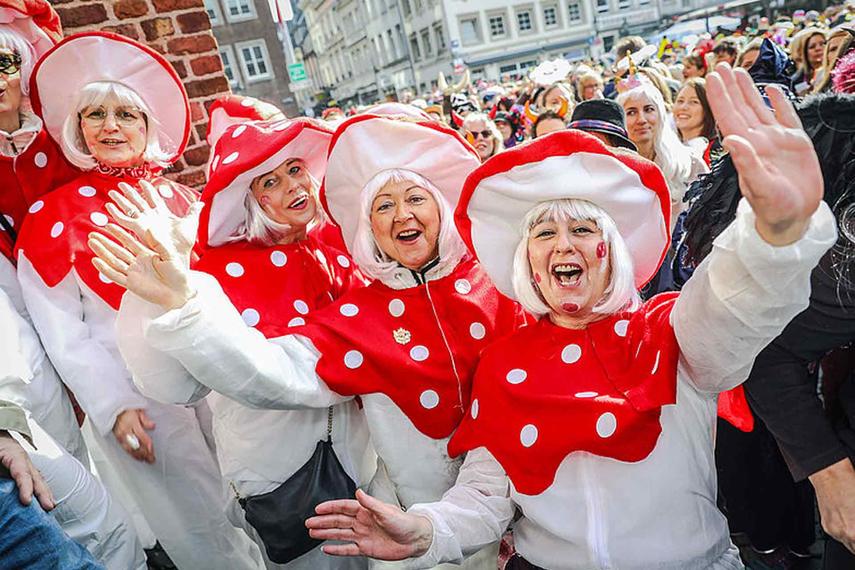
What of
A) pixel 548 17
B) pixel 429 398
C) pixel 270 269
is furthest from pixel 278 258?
pixel 548 17

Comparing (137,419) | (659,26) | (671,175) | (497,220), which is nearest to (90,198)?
(137,419)

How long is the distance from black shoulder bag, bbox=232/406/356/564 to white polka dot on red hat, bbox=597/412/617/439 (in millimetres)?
818

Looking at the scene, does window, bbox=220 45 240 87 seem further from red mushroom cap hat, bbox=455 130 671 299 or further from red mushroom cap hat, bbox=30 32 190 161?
red mushroom cap hat, bbox=455 130 671 299

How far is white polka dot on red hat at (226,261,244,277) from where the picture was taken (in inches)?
70.2

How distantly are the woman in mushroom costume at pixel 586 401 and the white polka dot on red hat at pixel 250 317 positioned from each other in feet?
2.05

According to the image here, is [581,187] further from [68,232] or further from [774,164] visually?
[68,232]

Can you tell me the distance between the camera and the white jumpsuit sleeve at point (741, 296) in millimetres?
976

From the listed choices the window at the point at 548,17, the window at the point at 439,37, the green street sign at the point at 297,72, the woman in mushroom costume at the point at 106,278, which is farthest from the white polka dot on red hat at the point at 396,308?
the window at the point at 548,17

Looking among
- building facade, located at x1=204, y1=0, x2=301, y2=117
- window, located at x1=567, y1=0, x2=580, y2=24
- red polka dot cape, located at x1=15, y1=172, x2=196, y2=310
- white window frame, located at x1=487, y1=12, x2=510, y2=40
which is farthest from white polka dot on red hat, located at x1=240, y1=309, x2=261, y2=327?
window, located at x1=567, y1=0, x2=580, y2=24

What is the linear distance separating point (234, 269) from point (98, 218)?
0.63 metres

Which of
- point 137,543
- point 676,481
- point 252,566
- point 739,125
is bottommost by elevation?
point 252,566

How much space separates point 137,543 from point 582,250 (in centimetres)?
176

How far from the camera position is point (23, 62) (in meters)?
2.13

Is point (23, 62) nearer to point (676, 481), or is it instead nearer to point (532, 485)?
point (532, 485)
